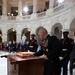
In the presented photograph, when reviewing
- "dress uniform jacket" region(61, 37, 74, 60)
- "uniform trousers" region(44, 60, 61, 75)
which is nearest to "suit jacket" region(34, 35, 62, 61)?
"uniform trousers" region(44, 60, 61, 75)

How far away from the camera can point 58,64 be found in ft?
10.6

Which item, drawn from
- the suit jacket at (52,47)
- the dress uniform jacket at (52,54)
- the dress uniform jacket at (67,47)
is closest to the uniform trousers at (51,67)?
the dress uniform jacket at (52,54)

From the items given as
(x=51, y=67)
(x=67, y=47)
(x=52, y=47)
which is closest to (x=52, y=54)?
(x=52, y=47)

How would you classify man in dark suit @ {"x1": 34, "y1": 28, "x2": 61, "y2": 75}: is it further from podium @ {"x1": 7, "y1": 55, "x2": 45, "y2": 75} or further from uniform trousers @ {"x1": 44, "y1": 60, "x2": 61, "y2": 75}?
podium @ {"x1": 7, "y1": 55, "x2": 45, "y2": 75}

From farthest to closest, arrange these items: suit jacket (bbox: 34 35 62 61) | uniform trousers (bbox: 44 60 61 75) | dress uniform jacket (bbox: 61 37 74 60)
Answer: dress uniform jacket (bbox: 61 37 74 60) < uniform trousers (bbox: 44 60 61 75) < suit jacket (bbox: 34 35 62 61)

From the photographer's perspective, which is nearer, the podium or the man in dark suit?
the man in dark suit

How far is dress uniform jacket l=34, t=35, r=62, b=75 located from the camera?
2961 millimetres

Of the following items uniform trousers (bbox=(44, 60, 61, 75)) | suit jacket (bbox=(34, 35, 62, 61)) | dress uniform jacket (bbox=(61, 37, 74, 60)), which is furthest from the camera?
dress uniform jacket (bbox=(61, 37, 74, 60))

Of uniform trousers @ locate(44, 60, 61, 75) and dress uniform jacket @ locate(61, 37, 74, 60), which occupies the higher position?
dress uniform jacket @ locate(61, 37, 74, 60)

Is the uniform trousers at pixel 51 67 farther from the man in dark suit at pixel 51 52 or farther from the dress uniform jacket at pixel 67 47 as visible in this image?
the dress uniform jacket at pixel 67 47

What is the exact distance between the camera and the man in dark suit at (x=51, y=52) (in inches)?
117

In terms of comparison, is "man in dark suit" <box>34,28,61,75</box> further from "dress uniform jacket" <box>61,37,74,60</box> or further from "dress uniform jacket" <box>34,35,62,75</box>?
"dress uniform jacket" <box>61,37,74,60</box>

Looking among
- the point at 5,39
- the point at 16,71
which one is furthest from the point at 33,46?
the point at 5,39

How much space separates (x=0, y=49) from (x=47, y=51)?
65.6 ft
